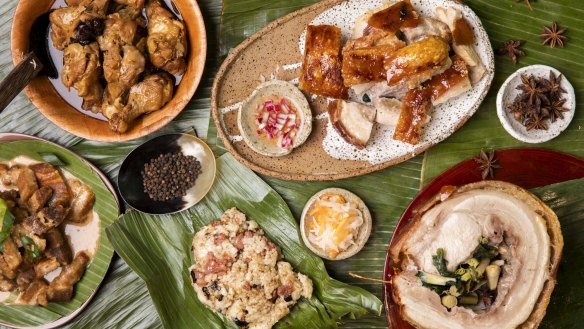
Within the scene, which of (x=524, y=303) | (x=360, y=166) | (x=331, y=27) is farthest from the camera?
(x=360, y=166)

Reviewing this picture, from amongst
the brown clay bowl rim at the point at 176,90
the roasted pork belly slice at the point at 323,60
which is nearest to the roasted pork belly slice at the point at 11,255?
the brown clay bowl rim at the point at 176,90

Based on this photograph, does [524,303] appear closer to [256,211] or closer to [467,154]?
[467,154]

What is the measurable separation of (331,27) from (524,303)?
2554mm

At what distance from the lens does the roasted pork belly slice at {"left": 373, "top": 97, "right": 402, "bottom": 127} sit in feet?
15.0

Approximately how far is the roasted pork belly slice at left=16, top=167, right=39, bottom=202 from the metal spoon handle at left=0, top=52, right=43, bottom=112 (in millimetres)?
751

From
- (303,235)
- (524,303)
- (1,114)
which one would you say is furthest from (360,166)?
(1,114)

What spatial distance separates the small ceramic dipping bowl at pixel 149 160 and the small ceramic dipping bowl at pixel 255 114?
434 mm

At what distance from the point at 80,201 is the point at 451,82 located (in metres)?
3.42

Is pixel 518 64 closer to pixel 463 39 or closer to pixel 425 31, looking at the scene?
pixel 463 39

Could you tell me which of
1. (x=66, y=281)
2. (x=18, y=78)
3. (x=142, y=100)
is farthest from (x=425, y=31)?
(x=66, y=281)

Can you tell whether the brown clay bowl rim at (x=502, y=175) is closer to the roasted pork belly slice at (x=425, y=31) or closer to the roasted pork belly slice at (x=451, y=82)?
the roasted pork belly slice at (x=451, y=82)

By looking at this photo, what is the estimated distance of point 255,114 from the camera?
4957 mm

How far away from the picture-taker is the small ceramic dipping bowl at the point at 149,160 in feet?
16.6

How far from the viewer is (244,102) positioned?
4.89 metres
